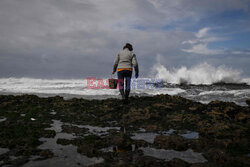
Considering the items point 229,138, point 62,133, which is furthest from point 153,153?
point 62,133

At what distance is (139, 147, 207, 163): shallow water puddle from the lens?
10.1ft

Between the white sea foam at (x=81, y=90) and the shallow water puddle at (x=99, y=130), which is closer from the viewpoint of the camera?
the shallow water puddle at (x=99, y=130)

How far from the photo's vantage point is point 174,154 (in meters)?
3.28

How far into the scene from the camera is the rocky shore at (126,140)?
299 centimetres

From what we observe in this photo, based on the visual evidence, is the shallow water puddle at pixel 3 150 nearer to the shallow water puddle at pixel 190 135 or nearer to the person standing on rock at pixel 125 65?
the shallow water puddle at pixel 190 135

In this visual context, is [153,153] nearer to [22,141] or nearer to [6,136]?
[22,141]

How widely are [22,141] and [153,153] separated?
7.74ft

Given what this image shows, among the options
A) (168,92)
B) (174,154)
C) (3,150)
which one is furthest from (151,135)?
(168,92)

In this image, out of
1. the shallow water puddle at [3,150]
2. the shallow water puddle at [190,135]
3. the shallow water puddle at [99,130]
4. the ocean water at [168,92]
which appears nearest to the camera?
the shallow water puddle at [3,150]

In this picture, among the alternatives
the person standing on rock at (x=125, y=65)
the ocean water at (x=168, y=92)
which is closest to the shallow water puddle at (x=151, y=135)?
the person standing on rock at (x=125, y=65)

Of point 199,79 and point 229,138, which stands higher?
point 199,79

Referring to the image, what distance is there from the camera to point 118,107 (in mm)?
7129

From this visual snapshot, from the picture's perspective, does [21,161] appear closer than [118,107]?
Yes

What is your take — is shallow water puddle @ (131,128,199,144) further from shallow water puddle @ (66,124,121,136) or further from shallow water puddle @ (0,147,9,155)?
shallow water puddle @ (0,147,9,155)
